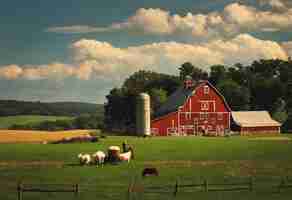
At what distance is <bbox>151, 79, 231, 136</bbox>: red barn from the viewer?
7381cm

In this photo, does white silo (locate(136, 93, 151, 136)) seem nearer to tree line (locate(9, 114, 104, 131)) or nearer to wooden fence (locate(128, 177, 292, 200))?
tree line (locate(9, 114, 104, 131))

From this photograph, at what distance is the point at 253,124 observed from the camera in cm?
7981

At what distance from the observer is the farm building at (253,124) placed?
79.6m

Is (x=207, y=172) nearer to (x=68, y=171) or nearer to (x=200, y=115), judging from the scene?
(x=68, y=171)

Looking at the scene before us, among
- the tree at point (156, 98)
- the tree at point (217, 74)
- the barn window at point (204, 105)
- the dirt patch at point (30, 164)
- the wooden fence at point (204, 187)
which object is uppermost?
the tree at point (217, 74)

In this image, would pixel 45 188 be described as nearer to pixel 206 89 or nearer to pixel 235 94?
pixel 206 89

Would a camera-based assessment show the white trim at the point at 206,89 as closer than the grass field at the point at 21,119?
Yes

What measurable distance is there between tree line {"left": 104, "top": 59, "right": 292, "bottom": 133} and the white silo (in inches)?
647

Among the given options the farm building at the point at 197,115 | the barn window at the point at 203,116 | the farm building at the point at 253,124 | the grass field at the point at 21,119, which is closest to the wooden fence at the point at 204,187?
the farm building at the point at 197,115

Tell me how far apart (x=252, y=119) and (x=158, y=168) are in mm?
51917

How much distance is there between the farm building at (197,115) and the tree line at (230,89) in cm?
1424

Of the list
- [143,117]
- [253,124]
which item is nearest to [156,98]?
[253,124]

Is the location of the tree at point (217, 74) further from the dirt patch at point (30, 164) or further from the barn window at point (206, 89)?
the dirt patch at point (30, 164)

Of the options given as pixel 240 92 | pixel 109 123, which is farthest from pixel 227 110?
pixel 109 123
